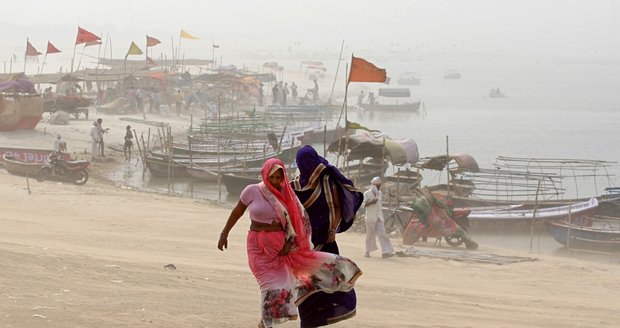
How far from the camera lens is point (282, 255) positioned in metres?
6.36

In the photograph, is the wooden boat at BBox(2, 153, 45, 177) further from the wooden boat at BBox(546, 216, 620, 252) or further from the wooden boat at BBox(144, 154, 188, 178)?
the wooden boat at BBox(546, 216, 620, 252)

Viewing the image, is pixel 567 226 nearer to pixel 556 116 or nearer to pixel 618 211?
pixel 618 211

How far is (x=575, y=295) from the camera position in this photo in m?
11.4

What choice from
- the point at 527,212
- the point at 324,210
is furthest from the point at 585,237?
the point at 324,210

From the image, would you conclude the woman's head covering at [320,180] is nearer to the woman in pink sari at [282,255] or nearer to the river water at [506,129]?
the woman in pink sari at [282,255]

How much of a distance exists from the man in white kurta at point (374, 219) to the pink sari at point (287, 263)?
20.6 ft

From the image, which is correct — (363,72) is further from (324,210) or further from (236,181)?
(324,210)

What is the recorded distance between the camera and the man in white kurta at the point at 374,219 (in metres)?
12.6

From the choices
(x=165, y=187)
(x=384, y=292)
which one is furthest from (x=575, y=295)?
(x=165, y=187)

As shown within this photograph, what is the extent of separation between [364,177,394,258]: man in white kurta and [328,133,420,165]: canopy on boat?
7.03 m

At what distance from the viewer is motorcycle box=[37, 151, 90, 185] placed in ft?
65.4

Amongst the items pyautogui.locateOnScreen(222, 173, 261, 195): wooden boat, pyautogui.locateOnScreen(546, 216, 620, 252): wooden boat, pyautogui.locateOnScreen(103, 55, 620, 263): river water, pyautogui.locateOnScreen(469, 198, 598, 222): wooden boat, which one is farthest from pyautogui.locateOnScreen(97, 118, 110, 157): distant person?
pyautogui.locateOnScreen(546, 216, 620, 252): wooden boat

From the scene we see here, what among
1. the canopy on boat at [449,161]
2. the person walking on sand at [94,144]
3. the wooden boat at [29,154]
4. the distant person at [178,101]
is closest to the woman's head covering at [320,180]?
the canopy on boat at [449,161]

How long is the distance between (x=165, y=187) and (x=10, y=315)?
18.6 m
